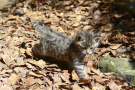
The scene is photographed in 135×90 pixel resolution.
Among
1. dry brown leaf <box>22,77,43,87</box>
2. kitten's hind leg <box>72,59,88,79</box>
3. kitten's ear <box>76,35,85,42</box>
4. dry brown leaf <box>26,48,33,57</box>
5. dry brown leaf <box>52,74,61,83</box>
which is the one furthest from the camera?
dry brown leaf <box>26,48,33,57</box>

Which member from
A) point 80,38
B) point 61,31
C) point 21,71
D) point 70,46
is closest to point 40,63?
point 21,71

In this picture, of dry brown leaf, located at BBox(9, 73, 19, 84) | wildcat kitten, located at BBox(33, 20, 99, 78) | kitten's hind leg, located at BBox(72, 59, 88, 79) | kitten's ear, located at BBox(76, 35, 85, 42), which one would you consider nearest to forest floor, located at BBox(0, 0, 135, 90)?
dry brown leaf, located at BBox(9, 73, 19, 84)

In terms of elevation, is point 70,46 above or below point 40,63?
above

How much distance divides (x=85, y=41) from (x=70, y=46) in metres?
0.45

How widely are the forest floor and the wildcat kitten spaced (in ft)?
0.76

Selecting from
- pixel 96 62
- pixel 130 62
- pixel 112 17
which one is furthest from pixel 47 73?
pixel 112 17

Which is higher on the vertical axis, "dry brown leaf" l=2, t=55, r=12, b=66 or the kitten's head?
the kitten's head

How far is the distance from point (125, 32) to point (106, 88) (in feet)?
7.69

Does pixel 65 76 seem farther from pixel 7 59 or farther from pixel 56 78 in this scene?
pixel 7 59

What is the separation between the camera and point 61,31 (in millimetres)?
5715

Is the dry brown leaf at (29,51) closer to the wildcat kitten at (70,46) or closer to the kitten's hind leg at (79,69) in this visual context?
the wildcat kitten at (70,46)

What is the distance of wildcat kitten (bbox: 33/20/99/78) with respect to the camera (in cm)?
372

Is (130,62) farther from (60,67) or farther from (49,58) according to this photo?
(49,58)

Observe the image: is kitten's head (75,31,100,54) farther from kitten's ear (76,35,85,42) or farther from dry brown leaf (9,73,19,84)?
dry brown leaf (9,73,19,84)
